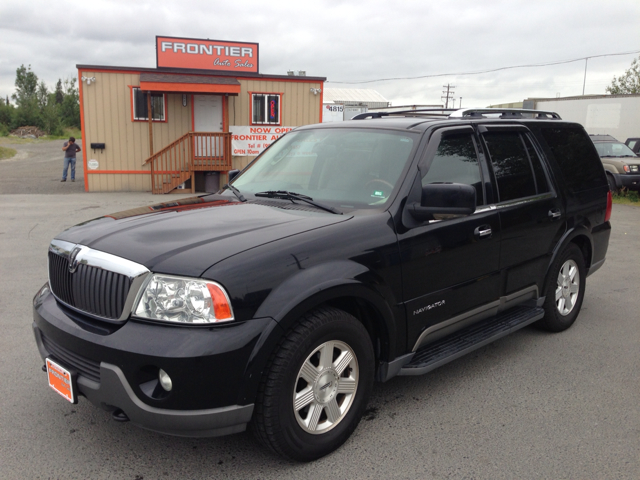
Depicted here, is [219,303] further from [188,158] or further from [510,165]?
[188,158]

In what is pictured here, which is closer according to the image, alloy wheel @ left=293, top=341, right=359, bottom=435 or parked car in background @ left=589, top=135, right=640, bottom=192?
alloy wheel @ left=293, top=341, right=359, bottom=435

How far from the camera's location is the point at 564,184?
4715 millimetres

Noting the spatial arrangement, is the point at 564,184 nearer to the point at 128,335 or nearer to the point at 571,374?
the point at 571,374

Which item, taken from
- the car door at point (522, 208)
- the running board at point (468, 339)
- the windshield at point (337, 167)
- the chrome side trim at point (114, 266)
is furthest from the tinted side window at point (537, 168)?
the chrome side trim at point (114, 266)

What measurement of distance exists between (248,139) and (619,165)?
39.0 ft

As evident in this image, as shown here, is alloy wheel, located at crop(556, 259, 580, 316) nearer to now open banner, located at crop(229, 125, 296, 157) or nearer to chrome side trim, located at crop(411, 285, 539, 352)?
chrome side trim, located at crop(411, 285, 539, 352)

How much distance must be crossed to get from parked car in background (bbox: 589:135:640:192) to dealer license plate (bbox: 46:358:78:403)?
628 inches

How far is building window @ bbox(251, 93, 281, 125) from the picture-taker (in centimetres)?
1922

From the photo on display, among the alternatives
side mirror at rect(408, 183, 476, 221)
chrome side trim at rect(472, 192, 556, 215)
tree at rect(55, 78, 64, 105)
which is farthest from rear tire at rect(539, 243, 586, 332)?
tree at rect(55, 78, 64, 105)

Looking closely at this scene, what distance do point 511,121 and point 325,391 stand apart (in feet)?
9.02

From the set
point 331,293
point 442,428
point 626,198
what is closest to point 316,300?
point 331,293

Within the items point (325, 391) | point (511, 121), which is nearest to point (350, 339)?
point (325, 391)

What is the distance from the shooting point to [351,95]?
51.2 m

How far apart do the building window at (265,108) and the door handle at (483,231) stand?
641 inches
